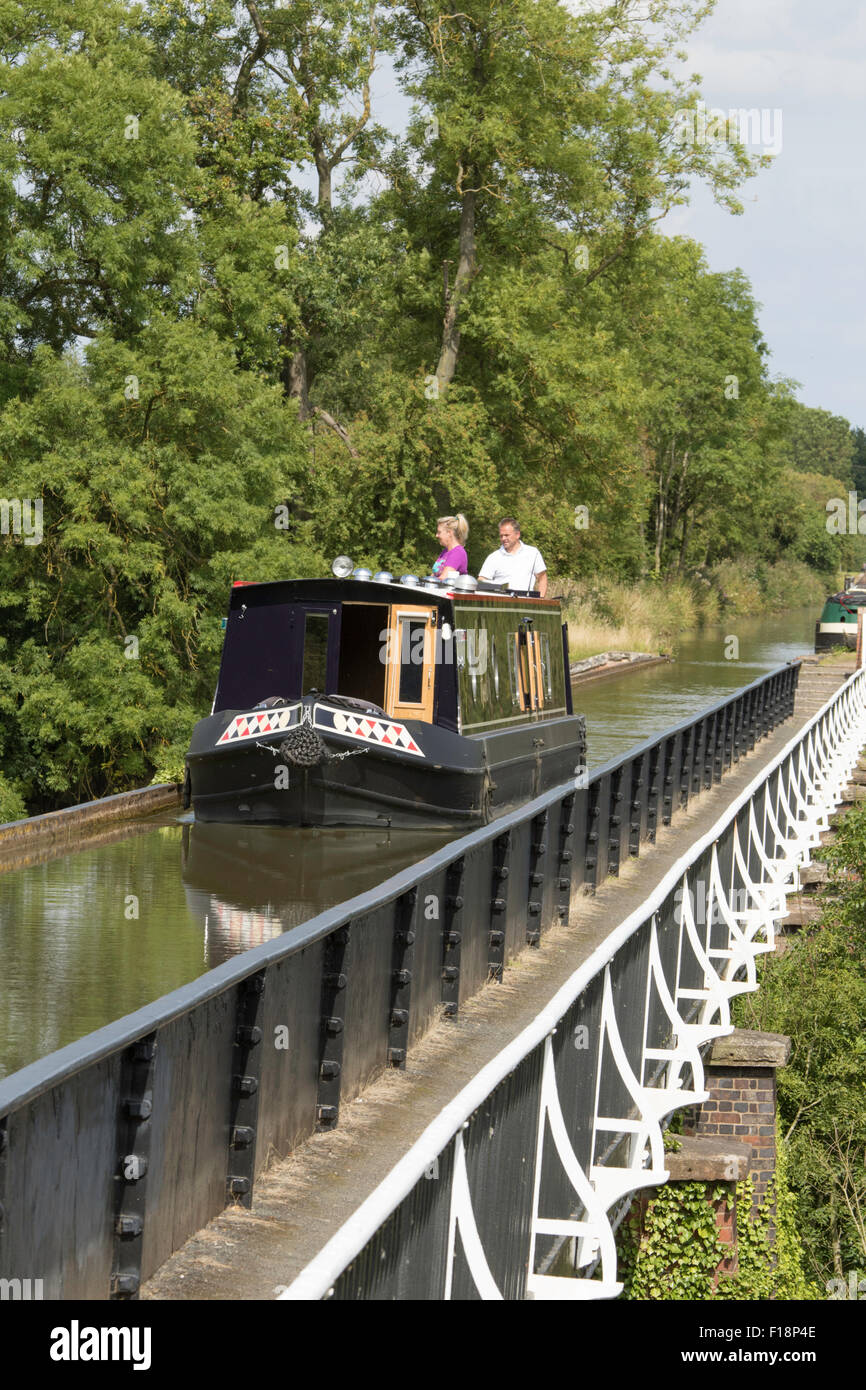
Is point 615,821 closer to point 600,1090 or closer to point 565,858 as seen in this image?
point 565,858

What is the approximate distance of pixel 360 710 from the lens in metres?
12.9

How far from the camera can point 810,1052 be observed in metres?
16.4

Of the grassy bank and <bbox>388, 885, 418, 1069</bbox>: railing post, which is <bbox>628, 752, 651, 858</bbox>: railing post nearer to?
<bbox>388, 885, 418, 1069</bbox>: railing post

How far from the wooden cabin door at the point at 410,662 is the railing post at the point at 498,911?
15.3ft

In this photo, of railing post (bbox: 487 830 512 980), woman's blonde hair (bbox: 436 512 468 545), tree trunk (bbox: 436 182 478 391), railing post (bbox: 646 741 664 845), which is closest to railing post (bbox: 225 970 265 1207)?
railing post (bbox: 487 830 512 980)

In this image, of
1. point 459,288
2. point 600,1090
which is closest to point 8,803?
point 459,288

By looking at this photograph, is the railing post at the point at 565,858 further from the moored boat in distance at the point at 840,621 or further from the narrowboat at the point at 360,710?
the moored boat in distance at the point at 840,621

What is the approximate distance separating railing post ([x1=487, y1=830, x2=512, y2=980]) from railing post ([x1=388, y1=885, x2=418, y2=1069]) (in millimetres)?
1775

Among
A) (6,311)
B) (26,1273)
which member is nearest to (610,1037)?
(26,1273)

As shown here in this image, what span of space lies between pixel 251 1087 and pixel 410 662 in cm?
850

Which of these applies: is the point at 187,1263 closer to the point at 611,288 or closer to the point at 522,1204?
the point at 522,1204

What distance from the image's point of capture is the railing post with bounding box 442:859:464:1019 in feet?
25.5

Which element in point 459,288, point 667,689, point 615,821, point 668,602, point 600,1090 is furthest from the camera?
point 668,602

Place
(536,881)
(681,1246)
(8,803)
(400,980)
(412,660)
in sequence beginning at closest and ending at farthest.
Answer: (400,980) → (536,881) → (681,1246) → (412,660) → (8,803)
